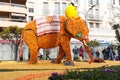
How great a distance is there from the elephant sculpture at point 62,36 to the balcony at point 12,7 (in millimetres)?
32997

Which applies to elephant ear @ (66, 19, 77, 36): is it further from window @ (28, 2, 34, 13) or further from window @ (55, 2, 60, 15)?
window @ (55, 2, 60, 15)

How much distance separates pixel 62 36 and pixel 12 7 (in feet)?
117

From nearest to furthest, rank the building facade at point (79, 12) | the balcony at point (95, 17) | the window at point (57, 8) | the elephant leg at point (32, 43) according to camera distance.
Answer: the elephant leg at point (32, 43) → the building facade at point (79, 12) → the window at point (57, 8) → the balcony at point (95, 17)

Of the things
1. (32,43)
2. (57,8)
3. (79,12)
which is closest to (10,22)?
(57,8)

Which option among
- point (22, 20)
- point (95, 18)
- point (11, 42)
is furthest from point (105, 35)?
point (11, 42)

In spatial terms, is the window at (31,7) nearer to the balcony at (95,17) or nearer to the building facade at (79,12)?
the building facade at (79,12)

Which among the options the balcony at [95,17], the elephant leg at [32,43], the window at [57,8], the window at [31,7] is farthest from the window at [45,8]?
the elephant leg at [32,43]

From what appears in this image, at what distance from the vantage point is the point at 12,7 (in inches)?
2489

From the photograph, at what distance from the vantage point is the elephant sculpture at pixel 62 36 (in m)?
28.4

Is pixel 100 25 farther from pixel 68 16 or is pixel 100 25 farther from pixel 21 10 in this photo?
pixel 68 16

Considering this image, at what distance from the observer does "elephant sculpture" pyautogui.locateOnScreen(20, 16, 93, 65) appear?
2844 centimetres

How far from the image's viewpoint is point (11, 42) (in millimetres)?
53906

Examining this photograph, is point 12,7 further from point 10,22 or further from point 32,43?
point 32,43

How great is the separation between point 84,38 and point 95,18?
2286 inches
